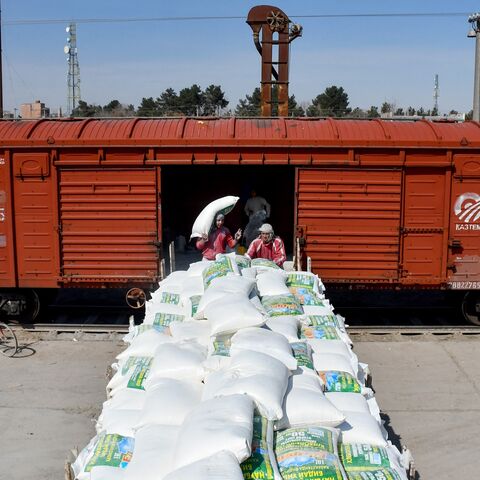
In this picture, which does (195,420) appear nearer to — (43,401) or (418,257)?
(43,401)

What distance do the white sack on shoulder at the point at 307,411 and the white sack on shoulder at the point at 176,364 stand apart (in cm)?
80

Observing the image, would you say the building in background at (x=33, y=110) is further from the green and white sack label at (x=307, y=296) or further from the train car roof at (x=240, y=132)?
the green and white sack label at (x=307, y=296)

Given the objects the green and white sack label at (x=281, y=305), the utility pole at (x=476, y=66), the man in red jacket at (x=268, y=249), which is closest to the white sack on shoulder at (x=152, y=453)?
the green and white sack label at (x=281, y=305)

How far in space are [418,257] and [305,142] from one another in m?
2.51

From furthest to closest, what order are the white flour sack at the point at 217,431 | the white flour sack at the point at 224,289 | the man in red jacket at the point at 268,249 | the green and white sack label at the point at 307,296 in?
the man in red jacket at the point at 268,249 → the green and white sack label at the point at 307,296 → the white flour sack at the point at 224,289 → the white flour sack at the point at 217,431

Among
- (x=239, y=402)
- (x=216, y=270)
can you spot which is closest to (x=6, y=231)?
(x=216, y=270)

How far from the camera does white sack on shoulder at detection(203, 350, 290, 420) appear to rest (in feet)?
14.8

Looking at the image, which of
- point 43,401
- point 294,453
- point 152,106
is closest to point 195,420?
point 294,453

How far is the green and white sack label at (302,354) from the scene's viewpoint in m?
5.52

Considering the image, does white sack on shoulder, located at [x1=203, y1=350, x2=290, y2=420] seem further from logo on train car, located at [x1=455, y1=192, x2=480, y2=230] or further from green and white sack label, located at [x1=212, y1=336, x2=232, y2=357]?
logo on train car, located at [x1=455, y1=192, x2=480, y2=230]

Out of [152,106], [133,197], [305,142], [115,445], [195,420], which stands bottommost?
[115,445]

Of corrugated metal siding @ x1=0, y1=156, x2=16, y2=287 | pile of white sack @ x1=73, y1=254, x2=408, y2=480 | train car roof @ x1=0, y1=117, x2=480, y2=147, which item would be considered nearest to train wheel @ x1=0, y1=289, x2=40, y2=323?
corrugated metal siding @ x1=0, y1=156, x2=16, y2=287

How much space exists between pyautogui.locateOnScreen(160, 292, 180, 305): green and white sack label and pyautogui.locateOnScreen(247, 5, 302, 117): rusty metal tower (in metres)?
5.48

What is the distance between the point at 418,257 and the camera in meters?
10.0
